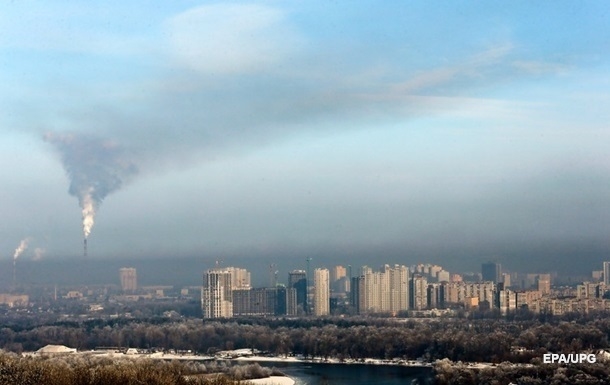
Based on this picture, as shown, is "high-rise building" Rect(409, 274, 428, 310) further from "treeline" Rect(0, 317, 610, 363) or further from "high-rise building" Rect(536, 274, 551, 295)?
"treeline" Rect(0, 317, 610, 363)

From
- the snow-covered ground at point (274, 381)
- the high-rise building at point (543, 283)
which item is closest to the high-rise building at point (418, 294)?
the high-rise building at point (543, 283)

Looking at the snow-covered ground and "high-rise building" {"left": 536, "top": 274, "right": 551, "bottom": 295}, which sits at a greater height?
"high-rise building" {"left": 536, "top": 274, "right": 551, "bottom": 295}

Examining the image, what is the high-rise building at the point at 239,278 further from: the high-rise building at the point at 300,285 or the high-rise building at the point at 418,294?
the high-rise building at the point at 418,294

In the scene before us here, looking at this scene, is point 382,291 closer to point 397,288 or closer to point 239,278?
point 397,288

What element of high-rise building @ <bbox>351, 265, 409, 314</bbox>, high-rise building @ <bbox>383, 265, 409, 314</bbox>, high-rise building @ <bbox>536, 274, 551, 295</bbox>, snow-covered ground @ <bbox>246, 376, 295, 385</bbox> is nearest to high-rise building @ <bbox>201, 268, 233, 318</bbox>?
high-rise building @ <bbox>351, 265, 409, 314</bbox>

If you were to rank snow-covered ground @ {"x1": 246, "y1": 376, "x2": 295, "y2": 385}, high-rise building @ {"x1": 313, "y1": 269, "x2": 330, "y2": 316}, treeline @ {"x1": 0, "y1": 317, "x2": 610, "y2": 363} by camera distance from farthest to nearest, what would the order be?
high-rise building @ {"x1": 313, "y1": 269, "x2": 330, "y2": 316} < treeline @ {"x1": 0, "y1": 317, "x2": 610, "y2": 363} < snow-covered ground @ {"x1": 246, "y1": 376, "x2": 295, "y2": 385}

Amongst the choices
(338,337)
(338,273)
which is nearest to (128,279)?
(338,273)
